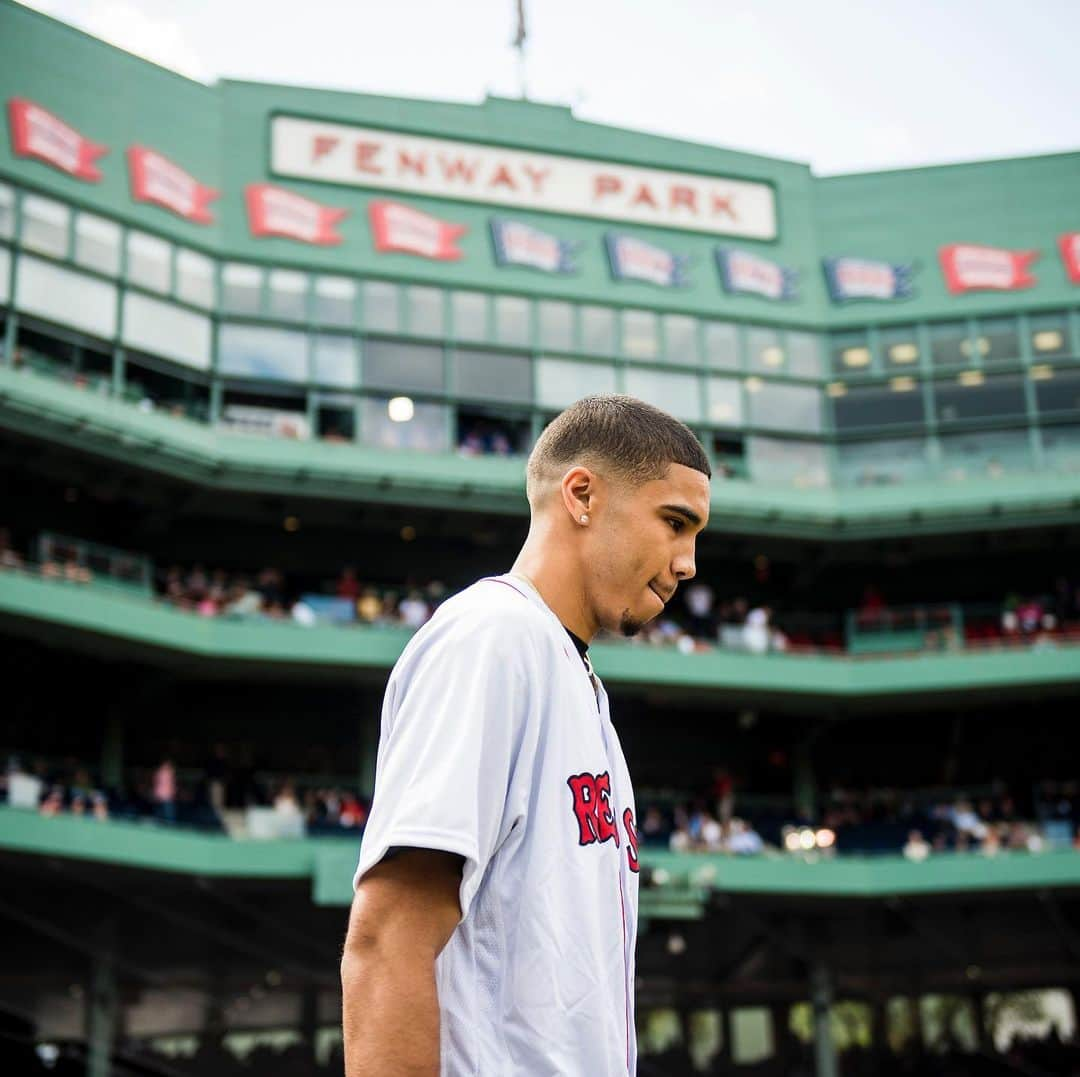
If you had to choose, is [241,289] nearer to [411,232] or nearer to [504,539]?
[411,232]

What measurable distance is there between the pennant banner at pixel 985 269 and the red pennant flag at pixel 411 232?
11.4 meters

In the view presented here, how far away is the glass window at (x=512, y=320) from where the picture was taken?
34219mm

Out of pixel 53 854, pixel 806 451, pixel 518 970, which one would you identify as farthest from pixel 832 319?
pixel 518 970

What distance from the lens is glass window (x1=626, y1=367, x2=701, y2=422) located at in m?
34.5

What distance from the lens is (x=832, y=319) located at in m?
36.5

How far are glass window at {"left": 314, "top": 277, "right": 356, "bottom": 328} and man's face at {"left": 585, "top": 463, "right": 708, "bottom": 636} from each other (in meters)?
30.7

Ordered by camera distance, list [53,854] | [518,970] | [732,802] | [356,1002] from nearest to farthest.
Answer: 1. [356,1002]
2. [518,970]
3. [53,854]
4. [732,802]

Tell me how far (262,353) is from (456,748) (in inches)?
1203

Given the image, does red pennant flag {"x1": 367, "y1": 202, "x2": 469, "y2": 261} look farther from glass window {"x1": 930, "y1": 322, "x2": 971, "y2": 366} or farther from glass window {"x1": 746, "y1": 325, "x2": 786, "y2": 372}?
glass window {"x1": 930, "y1": 322, "x2": 971, "y2": 366}

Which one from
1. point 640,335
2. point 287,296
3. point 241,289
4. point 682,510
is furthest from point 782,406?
point 682,510

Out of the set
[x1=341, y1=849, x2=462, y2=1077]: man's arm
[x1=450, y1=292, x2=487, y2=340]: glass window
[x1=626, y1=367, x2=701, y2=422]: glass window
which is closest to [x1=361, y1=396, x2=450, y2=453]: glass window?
[x1=450, y1=292, x2=487, y2=340]: glass window

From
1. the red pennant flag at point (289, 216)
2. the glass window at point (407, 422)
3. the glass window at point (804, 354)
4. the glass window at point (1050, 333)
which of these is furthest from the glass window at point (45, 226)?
the glass window at point (1050, 333)

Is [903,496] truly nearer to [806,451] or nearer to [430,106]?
[806,451]

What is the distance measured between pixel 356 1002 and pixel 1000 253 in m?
36.6
